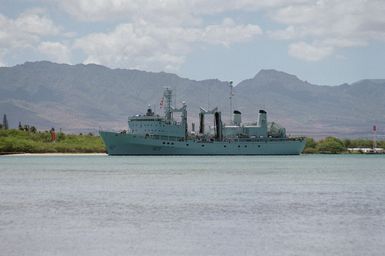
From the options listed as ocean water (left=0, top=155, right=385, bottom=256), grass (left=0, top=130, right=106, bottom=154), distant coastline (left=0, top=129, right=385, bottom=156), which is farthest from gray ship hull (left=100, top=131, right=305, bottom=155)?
ocean water (left=0, top=155, right=385, bottom=256)

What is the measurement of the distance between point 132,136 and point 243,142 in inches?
774

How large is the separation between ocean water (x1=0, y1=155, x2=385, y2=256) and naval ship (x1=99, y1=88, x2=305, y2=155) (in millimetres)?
77284

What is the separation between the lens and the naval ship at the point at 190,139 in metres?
148

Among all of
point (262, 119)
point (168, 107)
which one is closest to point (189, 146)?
point (168, 107)

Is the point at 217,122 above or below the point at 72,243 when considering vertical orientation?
above

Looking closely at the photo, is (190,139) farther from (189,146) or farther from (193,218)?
(193,218)

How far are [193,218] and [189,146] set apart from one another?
360 feet

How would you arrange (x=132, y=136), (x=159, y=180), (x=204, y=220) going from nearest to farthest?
(x=204, y=220)
(x=159, y=180)
(x=132, y=136)

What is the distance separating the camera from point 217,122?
15425 centimetres

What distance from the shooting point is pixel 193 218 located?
42219 millimetres

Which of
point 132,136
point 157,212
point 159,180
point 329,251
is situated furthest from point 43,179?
point 132,136

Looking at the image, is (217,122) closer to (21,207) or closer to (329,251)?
(21,207)

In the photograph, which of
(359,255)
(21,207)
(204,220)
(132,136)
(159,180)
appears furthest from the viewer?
(132,136)

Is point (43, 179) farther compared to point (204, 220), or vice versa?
point (43, 179)
